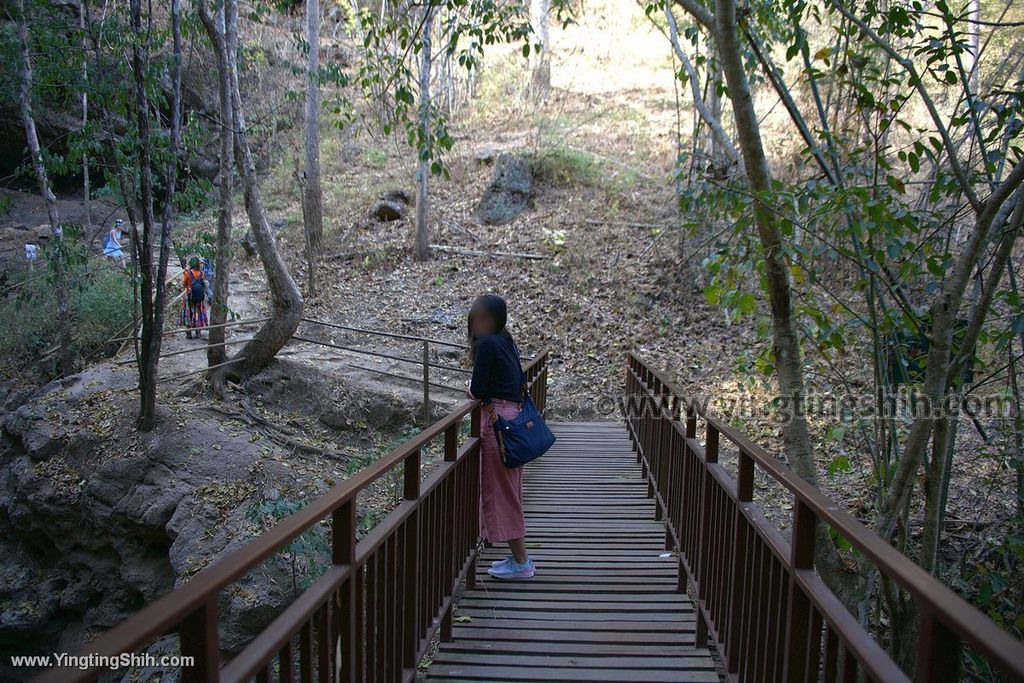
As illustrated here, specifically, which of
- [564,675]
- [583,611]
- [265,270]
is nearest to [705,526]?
[583,611]

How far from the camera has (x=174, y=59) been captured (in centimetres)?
857

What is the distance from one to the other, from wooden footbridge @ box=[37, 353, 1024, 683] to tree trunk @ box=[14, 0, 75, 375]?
7120 millimetres

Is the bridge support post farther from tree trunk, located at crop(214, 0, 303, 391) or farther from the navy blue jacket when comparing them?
tree trunk, located at crop(214, 0, 303, 391)

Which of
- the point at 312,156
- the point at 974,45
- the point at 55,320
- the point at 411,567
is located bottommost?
the point at 411,567

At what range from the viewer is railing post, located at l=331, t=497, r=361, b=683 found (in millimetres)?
2166

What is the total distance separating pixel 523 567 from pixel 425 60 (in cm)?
1366

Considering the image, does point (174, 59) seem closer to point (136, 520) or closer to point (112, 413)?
point (112, 413)

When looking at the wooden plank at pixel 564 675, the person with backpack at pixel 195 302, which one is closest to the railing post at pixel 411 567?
the wooden plank at pixel 564 675

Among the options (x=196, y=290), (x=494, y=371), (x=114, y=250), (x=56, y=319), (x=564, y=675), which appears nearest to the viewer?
(x=564, y=675)

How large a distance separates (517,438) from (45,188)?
10533mm

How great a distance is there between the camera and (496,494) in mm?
4340

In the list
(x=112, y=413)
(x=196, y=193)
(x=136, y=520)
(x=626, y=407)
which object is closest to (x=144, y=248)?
(x=196, y=193)

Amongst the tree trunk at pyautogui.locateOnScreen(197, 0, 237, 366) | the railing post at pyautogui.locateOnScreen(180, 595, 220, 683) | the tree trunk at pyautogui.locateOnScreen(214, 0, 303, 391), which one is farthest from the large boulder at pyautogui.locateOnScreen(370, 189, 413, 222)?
the railing post at pyautogui.locateOnScreen(180, 595, 220, 683)

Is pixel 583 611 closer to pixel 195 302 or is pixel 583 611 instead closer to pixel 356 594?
pixel 356 594
